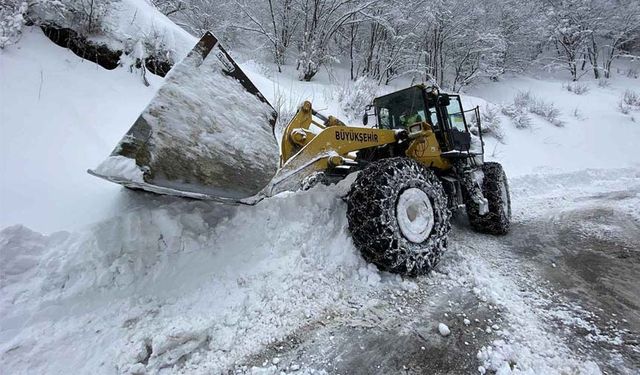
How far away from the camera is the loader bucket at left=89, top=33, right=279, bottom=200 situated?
202cm

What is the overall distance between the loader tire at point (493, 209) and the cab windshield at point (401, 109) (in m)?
1.44

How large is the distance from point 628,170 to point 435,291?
447 inches

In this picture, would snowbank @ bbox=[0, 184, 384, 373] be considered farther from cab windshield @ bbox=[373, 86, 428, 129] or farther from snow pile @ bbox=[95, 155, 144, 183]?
cab windshield @ bbox=[373, 86, 428, 129]

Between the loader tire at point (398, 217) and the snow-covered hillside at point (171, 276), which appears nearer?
the snow-covered hillside at point (171, 276)

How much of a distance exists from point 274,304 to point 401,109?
139 inches

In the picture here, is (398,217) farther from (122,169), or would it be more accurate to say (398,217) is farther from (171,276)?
(122,169)

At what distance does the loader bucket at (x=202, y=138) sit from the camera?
2.02 meters

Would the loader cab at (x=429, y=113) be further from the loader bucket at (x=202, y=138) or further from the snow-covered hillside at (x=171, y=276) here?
the loader bucket at (x=202, y=138)

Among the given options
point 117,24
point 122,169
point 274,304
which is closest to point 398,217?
point 274,304

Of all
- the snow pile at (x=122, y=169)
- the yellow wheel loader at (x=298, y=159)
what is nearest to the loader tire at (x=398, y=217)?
the yellow wheel loader at (x=298, y=159)

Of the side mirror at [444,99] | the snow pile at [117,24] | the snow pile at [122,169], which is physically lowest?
the snow pile at [122,169]

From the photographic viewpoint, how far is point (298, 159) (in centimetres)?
300

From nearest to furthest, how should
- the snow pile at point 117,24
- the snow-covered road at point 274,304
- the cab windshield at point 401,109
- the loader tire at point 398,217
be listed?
the snow-covered road at point 274,304, the loader tire at point 398,217, the snow pile at point 117,24, the cab windshield at point 401,109

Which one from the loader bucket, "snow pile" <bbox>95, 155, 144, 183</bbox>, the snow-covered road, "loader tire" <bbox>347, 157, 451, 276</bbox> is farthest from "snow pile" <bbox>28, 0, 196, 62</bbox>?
"loader tire" <bbox>347, 157, 451, 276</bbox>
